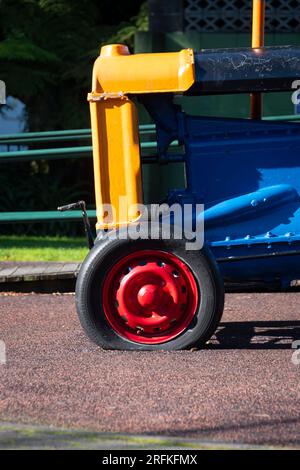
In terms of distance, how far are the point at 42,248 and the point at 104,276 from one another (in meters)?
5.67

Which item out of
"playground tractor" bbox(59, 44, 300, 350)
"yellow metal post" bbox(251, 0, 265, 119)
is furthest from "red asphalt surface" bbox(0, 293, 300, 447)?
"yellow metal post" bbox(251, 0, 265, 119)

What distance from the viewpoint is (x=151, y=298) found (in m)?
5.45

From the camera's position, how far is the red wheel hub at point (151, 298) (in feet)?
17.9

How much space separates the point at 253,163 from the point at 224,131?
0.78 feet

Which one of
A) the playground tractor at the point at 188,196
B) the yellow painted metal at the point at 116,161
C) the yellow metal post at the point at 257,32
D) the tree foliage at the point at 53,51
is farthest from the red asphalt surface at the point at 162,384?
the tree foliage at the point at 53,51

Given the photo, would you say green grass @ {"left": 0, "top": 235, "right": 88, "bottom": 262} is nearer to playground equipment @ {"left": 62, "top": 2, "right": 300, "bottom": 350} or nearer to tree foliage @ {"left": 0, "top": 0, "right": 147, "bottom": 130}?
tree foliage @ {"left": 0, "top": 0, "right": 147, "bottom": 130}

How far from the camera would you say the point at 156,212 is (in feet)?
18.5

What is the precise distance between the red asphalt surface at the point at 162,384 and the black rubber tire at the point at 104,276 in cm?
8

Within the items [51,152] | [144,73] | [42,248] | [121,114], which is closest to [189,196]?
[121,114]

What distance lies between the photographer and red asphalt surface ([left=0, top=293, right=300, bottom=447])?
403cm

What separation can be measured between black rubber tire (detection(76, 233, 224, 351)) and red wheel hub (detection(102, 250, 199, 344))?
0.10 ft
